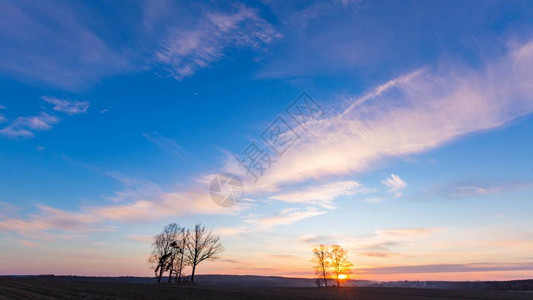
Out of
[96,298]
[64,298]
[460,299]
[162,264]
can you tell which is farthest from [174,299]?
[162,264]

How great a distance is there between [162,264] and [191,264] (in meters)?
8.76

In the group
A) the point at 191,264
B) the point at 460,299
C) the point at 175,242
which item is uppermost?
the point at 175,242

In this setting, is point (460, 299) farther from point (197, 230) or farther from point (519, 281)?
point (519, 281)

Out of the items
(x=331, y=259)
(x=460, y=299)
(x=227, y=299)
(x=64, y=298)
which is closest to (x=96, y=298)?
(x=64, y=298)

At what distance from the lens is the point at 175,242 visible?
92375 mm

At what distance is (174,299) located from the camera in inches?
1348

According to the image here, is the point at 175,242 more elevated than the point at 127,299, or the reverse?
the point at 175,242

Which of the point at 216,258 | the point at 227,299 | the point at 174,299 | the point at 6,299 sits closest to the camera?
the point at 6,299

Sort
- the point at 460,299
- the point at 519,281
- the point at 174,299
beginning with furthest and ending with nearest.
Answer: the point at 519,281 → the point at 460,299 → the point at 174,299

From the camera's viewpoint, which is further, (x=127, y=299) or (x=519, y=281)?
(x=519, y=281)

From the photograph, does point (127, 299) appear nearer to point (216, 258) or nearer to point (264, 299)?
point (264, 299)

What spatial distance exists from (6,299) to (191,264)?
219 ft

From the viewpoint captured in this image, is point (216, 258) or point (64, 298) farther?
point (216, 258)

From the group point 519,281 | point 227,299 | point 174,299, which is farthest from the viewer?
point 519,281
